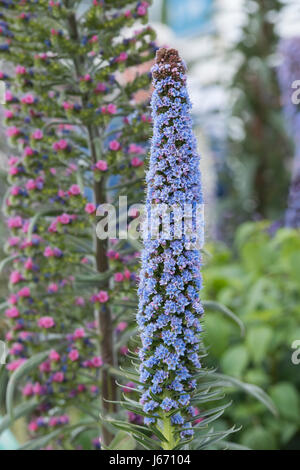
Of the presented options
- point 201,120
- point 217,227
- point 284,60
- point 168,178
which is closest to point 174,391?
point 168,178

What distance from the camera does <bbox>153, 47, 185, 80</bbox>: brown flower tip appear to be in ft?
3.20

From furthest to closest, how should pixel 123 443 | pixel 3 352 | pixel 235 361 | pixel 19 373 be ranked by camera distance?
1. pixel 235 361
2. pixel 3 352
3. pixel 19 373
4. pixel 123 443

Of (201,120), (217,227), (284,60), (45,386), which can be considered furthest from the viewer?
(201,120)

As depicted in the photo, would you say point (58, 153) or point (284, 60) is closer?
point (58, 153)

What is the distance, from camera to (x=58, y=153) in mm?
1598

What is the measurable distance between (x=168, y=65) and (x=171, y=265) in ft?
1.16

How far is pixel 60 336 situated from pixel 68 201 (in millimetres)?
422

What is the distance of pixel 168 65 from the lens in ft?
3.20

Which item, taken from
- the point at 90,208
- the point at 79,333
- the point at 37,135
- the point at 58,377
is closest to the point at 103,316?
the point at 79,333

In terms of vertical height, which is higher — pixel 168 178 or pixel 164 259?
pixel 168 178

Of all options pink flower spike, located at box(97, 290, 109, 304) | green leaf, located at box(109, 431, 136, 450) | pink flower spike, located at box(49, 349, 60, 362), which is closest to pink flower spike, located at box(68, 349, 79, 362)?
pink flower spike, located at box(49, 349, 60, 362)

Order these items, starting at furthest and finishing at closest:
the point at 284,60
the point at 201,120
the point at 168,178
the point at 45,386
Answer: the point at 201,120, the point at 284,60, the point at 45,386, the point at 168,178

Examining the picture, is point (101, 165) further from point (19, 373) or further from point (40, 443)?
point (40, 443)

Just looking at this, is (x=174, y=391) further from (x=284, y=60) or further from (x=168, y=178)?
(x=284, y=60)
